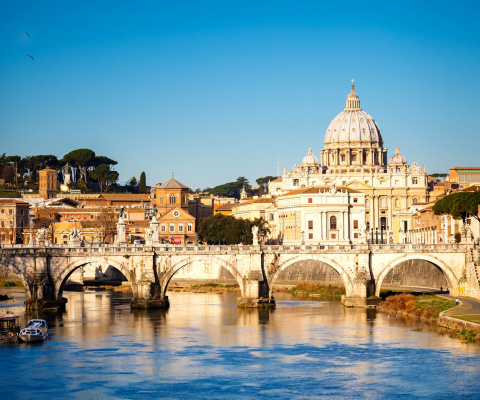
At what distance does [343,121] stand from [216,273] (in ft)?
295

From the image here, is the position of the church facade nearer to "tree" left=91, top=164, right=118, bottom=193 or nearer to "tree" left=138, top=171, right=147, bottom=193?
"tree" left=138, top=171, right=147, bottom=193

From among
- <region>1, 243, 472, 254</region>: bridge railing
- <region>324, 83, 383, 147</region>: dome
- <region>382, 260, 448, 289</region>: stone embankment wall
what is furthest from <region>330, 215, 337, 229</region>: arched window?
<region>324, 83, 383, 147</region>: dome

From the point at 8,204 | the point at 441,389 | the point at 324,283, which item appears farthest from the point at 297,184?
the point at 441,389

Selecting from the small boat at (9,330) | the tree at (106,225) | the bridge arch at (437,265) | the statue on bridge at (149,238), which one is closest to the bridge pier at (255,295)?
the statue on bridge at (149,238)

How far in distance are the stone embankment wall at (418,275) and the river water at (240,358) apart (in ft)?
38.1

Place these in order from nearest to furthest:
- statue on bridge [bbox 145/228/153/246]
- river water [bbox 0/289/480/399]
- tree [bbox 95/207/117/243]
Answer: river water [bbox 0/289/480/399]
statue on bridge [bbox 145/228/153/246]
tree [bbox 95/207/117/243]

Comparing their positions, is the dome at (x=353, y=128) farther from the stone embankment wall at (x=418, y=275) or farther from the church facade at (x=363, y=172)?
the stone embankment wall at (x=418, y=275)

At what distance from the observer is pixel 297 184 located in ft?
538

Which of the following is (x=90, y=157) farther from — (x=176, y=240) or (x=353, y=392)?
(x=353, y=392)

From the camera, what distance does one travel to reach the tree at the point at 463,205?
3120 inches

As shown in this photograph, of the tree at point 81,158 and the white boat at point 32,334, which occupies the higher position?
the tree at point 81,158

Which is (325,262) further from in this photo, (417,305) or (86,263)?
(86,263)

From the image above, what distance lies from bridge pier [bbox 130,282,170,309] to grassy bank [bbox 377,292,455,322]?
52.1 ft

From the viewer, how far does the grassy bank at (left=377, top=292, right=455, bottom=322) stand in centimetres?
6450
